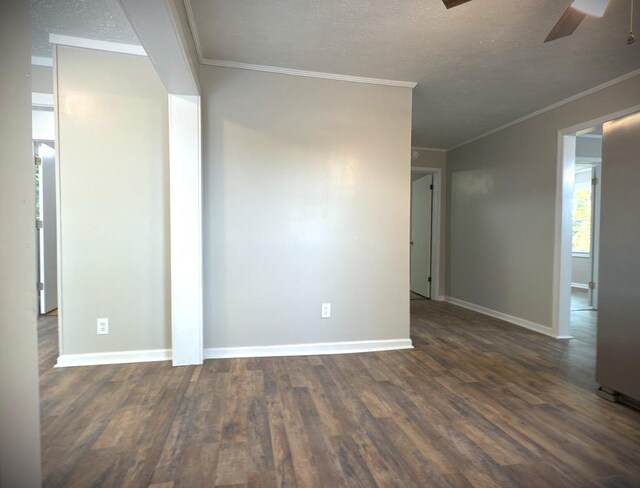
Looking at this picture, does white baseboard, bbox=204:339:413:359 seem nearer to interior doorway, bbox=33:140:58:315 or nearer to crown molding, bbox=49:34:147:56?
crown molding, bbox=49:34:147:56

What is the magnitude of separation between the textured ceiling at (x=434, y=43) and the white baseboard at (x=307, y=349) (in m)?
2.42

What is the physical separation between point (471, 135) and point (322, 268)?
3230 mm

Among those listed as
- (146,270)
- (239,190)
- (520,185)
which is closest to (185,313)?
(146,270)

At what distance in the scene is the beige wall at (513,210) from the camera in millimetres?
3469

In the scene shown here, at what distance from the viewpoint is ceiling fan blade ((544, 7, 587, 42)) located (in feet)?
5.33

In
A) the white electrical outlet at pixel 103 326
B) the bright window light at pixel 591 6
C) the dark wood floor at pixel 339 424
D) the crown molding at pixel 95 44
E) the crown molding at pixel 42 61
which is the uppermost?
the crown molding at pixel 42 61

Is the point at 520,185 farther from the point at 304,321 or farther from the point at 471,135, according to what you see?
the point at 304,321

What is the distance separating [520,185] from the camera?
3908 millimetres

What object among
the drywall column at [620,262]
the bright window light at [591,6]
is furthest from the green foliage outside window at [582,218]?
the bright window light at [591,6]

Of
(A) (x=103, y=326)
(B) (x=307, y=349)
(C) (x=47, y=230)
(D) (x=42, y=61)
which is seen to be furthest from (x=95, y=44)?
(B) (x=307, y=349)

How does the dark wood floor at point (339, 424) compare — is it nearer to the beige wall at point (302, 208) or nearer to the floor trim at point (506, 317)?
the beige wall at point (302, 208)

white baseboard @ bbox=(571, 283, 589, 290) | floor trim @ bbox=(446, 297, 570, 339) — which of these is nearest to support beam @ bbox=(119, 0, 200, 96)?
floor trim @ bbox=(446, 297, 570, 339)

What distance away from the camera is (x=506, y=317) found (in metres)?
4.05

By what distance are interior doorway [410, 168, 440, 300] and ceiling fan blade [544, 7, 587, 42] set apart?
11.4ft
